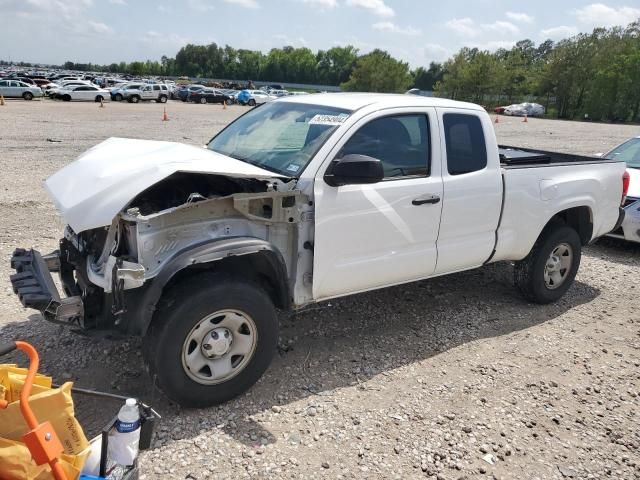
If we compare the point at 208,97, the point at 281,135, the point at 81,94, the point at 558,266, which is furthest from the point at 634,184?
the point at 208,97

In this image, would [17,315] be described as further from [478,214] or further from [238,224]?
[478,214]

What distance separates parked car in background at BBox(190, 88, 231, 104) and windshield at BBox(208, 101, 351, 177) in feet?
158

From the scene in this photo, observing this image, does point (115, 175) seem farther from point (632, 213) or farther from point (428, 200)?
point (632, 213)

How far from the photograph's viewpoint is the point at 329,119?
382 cm

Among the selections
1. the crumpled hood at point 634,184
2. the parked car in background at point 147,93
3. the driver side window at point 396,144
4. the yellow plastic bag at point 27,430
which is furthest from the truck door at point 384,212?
the parked car in background at point 147,93

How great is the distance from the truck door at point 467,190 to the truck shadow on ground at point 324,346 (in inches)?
27.4

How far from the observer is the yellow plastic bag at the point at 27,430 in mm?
2086

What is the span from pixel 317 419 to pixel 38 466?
5.55 ft

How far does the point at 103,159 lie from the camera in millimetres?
3559

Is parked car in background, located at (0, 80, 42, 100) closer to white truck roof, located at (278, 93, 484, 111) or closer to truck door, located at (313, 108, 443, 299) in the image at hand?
white truck roof, located at (278, 93, 484, 111)

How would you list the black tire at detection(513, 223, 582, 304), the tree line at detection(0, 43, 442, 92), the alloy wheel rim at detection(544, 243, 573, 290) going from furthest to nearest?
the tree line at detection(0, 43, 442, 92)
the alloy wheel rim at detection(544, 243, 573, 290)
the black tire at detection(513, 223, 582, 304)

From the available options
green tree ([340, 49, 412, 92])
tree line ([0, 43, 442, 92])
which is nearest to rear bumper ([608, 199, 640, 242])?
green tree ([340, 49, 412, 92])

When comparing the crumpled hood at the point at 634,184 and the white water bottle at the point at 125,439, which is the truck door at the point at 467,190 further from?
the crumpled hood at the point at 634,184

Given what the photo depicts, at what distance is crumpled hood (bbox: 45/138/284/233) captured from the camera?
2.91m
